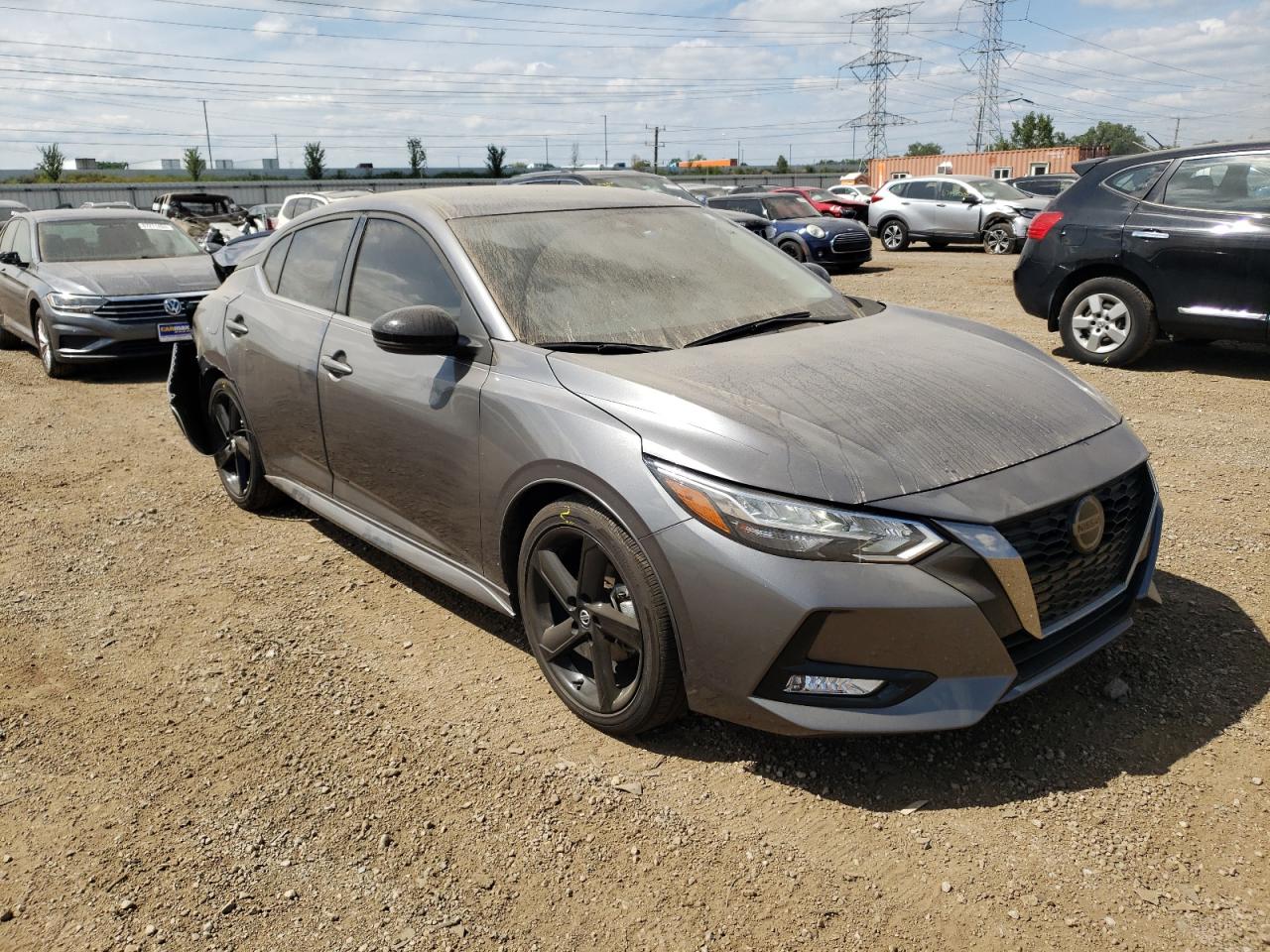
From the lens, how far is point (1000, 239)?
2072 cm

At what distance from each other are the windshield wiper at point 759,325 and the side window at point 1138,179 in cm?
520

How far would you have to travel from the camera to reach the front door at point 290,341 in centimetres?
422

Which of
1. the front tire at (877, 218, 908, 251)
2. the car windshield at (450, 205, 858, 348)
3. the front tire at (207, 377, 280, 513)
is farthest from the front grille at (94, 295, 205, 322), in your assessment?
the front tire at (877, 218, 908, 251)

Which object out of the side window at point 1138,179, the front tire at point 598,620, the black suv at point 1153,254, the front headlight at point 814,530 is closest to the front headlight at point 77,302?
the front tire at point 598,620

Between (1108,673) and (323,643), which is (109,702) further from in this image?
(1108,673)

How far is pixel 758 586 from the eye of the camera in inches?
99.8

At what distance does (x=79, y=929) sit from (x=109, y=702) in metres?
1.21

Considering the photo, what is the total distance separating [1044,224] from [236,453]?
6.57 m

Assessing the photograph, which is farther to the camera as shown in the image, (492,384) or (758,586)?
(492,384)

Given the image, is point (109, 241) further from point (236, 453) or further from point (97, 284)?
point (236, 453)

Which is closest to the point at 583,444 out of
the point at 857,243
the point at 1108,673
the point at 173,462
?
the point at 1108,673

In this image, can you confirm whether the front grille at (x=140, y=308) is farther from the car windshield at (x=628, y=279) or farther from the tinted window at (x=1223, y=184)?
the tinted window at (x=1223, y=184)

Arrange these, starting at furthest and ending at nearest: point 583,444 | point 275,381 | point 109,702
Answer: point 275,381
point 109,702
point 583,444

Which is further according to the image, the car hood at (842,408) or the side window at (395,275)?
the side window at (395,275)
